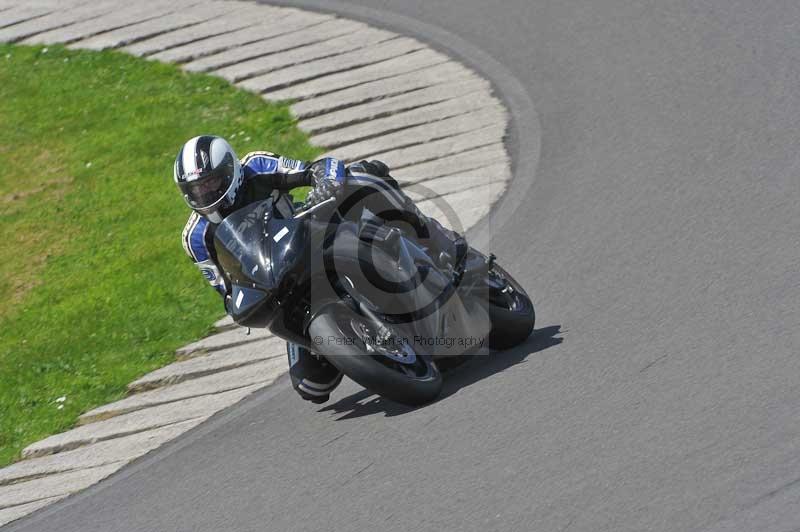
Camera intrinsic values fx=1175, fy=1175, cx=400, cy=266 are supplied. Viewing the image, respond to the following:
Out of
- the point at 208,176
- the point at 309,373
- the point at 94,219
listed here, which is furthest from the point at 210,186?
the point at 94,219

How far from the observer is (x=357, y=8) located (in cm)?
1315

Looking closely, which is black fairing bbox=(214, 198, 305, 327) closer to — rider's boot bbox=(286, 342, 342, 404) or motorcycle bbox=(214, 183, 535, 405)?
motorcycle bbox=(214, 183, 535, 405)

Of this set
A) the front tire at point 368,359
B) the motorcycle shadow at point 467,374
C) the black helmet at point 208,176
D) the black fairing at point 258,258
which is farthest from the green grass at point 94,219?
the front tire at point 368,359

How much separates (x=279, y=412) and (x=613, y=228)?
8.71 feet

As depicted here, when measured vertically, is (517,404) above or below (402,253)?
below

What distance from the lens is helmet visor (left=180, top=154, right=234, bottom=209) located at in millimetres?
6191

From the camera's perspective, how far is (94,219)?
10945mm

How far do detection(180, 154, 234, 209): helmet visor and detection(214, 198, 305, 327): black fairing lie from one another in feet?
0.81

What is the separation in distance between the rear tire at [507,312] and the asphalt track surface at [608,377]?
0.30 ft

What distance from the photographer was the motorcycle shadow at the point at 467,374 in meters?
6.46

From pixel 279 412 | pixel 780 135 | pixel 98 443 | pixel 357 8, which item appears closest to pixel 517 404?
pixel 279 412

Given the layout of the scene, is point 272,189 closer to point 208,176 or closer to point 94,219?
point 208,176

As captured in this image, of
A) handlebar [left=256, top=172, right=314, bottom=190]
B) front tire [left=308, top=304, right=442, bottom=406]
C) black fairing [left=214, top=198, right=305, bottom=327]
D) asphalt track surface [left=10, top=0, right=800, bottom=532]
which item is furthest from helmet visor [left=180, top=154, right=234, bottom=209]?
asphalt track surface [left=10, top=0, right=800, bottom=532]

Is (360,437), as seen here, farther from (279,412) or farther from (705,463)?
(705,463)
